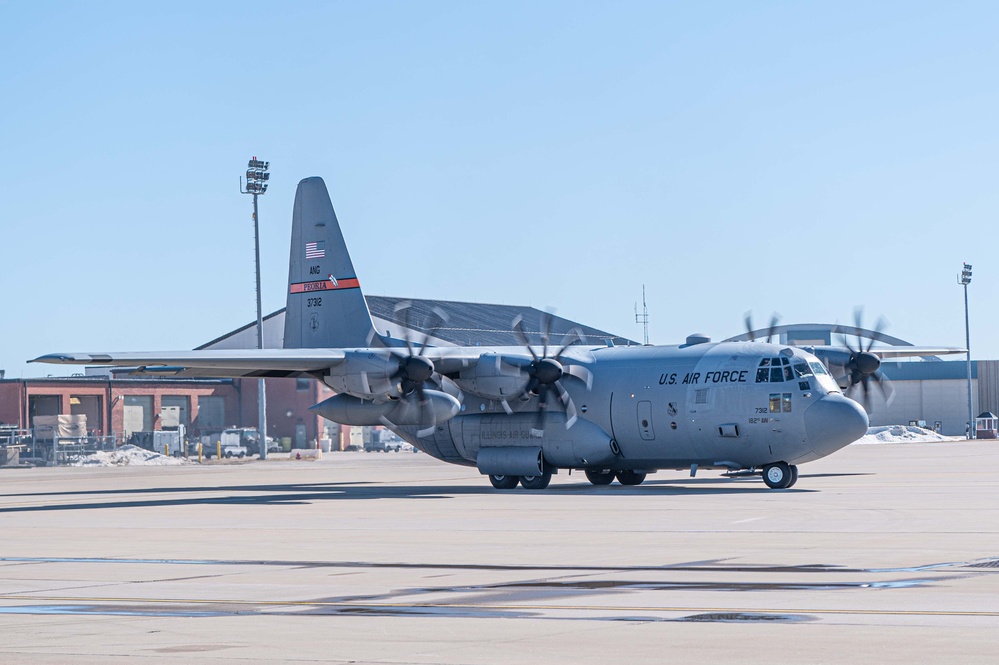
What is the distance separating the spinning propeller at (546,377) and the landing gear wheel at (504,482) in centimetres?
172

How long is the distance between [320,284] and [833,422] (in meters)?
17.3

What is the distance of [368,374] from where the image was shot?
33844 millimetres

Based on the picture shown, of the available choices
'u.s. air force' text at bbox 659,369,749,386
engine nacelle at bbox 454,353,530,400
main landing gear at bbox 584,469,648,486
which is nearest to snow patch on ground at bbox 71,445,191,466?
main landing gear at bbox 584,469,648,486

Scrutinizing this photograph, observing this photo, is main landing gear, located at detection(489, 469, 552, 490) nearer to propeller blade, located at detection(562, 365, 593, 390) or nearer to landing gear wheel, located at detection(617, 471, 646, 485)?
landing gear wheel, located at detection(617, 471, 646, 485)

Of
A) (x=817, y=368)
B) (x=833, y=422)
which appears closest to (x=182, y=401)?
(x=817, y=368)

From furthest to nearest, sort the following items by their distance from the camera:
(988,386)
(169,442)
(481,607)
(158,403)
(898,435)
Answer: (988,386) < (898,435) < (158,403) < (169,442) < (481,607)

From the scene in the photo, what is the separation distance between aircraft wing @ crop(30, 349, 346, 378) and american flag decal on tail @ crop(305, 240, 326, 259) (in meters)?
5.83

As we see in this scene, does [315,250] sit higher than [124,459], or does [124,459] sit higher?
[315,250]

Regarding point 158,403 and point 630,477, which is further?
point 158,403

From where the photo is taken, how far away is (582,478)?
144 feet

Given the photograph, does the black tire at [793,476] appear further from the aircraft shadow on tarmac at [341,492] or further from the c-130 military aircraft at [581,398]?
the aircraft shadow on tarmac at [341,492]

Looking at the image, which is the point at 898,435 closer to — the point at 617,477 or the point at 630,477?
the point at 617,477

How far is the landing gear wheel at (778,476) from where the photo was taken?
32.8 meters

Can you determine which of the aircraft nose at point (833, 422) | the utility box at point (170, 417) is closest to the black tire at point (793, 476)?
the aircraft nose at point (833, 422)
